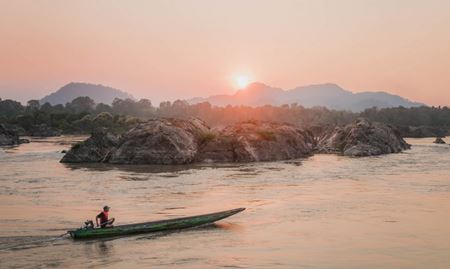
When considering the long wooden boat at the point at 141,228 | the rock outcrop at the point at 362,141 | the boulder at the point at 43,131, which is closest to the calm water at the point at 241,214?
the long wooden boat at the point at 141,228

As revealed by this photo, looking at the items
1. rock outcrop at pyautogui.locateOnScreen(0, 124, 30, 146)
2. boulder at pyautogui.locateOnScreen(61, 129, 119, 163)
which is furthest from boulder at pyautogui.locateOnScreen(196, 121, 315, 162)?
rock outcrop at pyautogui.locateOnScreen(0, 124, 30, 146)

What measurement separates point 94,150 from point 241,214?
3234cm

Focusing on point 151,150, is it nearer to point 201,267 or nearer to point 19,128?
point 201,267

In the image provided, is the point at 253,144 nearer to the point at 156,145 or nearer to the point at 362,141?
the point at 156,145

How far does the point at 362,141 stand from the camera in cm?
6562

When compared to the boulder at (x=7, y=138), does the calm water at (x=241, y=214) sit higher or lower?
lower

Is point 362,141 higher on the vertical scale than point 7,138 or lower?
lower

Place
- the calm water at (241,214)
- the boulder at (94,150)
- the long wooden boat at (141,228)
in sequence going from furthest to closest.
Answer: the boulder at (94,150), the long wooden boat at (141,228), the calm water at (241,214)

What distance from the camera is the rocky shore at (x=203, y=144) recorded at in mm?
52250

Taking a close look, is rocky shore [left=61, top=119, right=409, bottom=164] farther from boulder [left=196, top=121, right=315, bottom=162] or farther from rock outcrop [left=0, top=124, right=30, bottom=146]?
rock outcrop [left=0, top=124, right=30, bottom=146]

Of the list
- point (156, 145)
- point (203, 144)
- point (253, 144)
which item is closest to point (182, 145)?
point (156, 145)

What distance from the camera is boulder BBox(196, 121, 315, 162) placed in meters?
55.0

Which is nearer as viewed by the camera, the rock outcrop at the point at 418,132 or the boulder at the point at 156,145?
the boulder at the point at 156,145

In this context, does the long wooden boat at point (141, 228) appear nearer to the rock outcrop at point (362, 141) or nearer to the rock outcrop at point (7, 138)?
the rock outcrop at point (362, 141)
